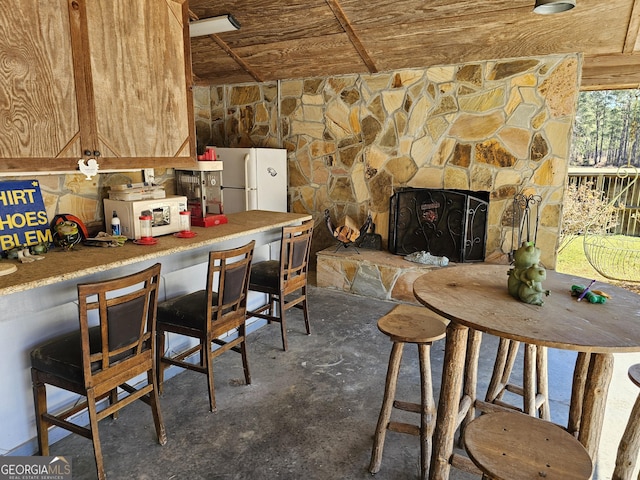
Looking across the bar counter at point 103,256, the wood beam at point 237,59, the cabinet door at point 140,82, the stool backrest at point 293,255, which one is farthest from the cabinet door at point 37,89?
the wood beam at point 237,59

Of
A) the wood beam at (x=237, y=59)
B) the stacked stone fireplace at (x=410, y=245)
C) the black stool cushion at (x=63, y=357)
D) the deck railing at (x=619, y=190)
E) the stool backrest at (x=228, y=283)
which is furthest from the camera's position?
the deck railing at (x=619, y=190)

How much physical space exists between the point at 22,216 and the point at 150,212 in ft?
2.25

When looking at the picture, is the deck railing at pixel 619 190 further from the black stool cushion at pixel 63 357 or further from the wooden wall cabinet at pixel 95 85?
the black stool cushion at pixel 63 357

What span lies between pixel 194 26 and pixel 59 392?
333 cm

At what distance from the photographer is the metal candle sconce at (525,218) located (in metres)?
4.03

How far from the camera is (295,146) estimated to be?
17.3 ft

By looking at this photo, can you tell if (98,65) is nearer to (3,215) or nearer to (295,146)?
(3,215)

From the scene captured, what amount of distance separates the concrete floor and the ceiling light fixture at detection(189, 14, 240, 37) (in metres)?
2.87

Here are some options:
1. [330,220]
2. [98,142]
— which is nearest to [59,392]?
[98,142]

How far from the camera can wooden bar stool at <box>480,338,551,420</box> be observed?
7.01 ft

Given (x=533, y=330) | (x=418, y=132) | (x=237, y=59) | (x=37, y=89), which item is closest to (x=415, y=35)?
(x=418, y=132)

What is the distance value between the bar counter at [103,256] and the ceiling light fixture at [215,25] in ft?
6.42

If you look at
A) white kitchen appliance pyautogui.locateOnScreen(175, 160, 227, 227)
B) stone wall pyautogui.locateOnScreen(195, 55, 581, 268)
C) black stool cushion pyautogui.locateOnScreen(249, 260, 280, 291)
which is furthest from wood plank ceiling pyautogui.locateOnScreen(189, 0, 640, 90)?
black stool cushion pyautogui.locateOnScreen(249, 260, 280, 291)

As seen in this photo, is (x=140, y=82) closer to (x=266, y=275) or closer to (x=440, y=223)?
(x=266, y=275)
